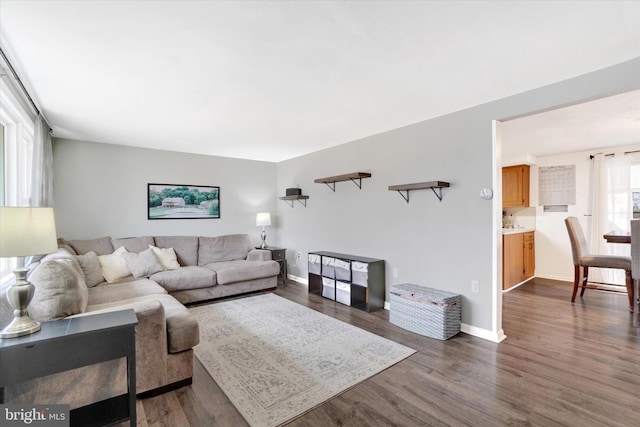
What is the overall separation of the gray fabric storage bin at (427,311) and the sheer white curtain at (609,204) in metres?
3.78

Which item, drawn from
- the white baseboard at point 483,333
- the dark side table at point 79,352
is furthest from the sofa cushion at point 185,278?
the white baseboard at point 483,333

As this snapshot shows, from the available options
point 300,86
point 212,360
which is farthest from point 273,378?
point 300,86

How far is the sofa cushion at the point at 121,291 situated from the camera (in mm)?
2873

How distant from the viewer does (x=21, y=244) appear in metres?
1.49

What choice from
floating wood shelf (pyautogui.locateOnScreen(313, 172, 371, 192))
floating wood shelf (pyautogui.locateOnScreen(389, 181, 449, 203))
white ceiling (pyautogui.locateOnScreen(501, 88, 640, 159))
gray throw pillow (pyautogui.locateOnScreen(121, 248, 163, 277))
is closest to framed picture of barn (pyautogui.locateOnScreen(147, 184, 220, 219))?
gray throw pillow (pyautogui.locateOnScreen(121, 248, 163, 277))

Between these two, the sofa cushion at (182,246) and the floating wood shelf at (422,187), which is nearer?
the floating wood shelf at (422,187)

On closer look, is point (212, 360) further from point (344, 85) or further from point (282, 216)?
point (282, 216)

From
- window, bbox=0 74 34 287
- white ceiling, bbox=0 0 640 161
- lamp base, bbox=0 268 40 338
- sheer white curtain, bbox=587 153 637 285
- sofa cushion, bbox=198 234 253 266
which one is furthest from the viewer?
sofa cushion, bbox=198 234 253 266

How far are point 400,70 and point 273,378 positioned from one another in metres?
2.55

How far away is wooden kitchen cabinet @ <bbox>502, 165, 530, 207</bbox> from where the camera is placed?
5.55 m

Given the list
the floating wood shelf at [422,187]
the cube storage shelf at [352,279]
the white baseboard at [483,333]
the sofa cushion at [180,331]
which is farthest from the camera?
the cube storage shelf at [352,279]

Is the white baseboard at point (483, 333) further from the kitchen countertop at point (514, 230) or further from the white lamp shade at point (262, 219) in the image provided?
the white lamp shade at point (262, 219)

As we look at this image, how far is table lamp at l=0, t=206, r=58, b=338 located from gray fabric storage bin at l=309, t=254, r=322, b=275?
3.33m

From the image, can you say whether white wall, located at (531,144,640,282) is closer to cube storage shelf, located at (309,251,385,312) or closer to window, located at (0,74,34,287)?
cube storage shelf, located at (309,251,385,312)
